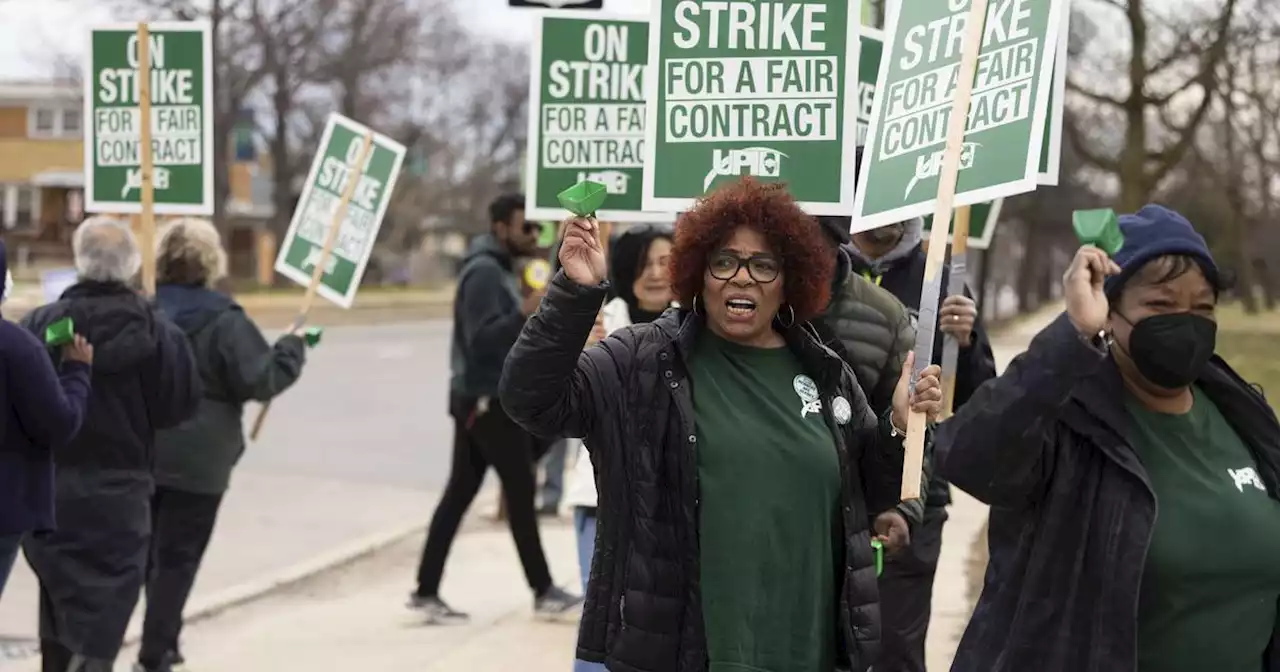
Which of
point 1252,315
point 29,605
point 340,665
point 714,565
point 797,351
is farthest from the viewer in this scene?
point 1252,315

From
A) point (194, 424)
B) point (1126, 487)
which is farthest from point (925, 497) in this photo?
point (194, 424)

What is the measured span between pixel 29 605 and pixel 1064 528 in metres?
6.44

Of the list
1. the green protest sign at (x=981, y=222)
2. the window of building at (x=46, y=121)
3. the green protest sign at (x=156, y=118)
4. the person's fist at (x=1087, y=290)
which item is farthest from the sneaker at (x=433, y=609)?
the window of building at (x=46, y=121)

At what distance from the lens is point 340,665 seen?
725 centimetres

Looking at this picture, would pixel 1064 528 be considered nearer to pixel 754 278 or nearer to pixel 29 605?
pixel 754 278

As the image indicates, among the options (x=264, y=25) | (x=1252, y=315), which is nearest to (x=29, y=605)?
(x=264, y=25)

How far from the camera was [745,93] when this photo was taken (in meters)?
5.28

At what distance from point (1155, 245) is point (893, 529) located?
127cm

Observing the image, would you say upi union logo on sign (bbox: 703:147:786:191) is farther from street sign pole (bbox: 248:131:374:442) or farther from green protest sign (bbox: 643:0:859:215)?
street sign pole (bbox: 248:131:374:442)

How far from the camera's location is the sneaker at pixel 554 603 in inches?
315

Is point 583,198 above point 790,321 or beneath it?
above

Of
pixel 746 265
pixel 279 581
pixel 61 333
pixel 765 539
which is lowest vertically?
pixel 279 581

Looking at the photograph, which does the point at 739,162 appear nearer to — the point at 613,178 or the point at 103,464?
the point at 613,178

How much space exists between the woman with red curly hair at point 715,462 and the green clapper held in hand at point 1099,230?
0.61 m
